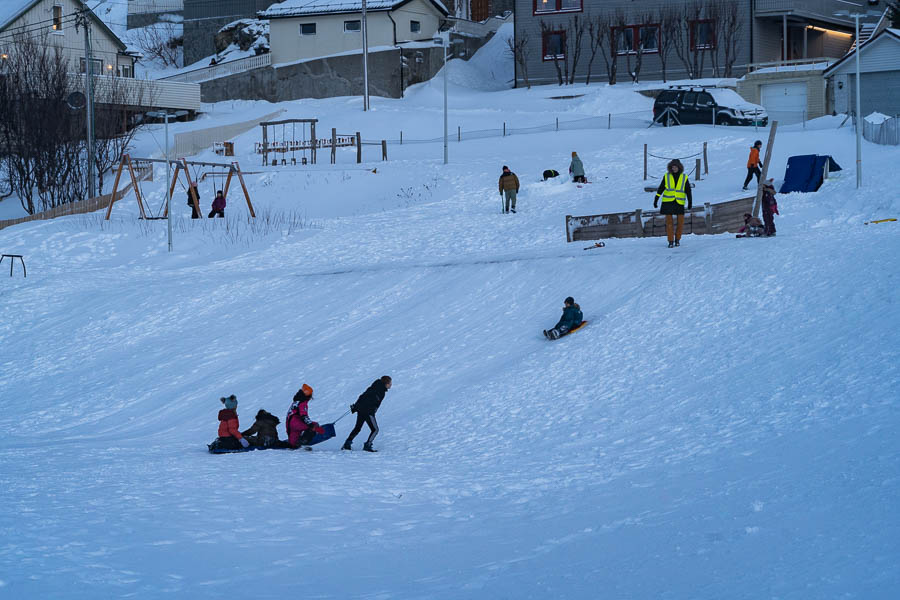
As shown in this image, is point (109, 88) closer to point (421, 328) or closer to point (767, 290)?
point (421, 328)

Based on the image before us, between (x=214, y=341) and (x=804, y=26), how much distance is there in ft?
146

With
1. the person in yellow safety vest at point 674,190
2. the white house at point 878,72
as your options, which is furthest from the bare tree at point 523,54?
the person in yellow safety vest at point 674,190

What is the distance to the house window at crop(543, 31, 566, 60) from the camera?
56406mm

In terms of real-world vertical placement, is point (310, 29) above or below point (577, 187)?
above

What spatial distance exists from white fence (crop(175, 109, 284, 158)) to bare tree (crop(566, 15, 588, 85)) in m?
18.3

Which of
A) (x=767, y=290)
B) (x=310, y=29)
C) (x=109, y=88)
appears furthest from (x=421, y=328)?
(x=310, y=29)

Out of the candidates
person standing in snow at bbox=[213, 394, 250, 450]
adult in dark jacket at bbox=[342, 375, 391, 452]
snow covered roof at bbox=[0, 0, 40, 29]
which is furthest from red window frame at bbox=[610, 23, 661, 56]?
person standing in snow at bbox=[213, 394, 250, 450]

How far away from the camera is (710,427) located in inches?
438

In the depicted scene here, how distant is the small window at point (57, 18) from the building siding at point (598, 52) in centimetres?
2603

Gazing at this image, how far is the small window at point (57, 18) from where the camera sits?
55.2m

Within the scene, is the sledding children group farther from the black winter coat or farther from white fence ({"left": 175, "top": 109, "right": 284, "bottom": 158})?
white fence ({"left": 175, "top": 109, "right": 284, "bottom": 158})

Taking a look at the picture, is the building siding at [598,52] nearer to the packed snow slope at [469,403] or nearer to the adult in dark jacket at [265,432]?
the packed snow slope at [469,403]

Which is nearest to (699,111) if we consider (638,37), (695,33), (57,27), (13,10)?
(695,33)

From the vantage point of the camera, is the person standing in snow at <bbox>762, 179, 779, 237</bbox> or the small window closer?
the person standing in snow at <bbox>762, 179, 779, 237</bbox>
